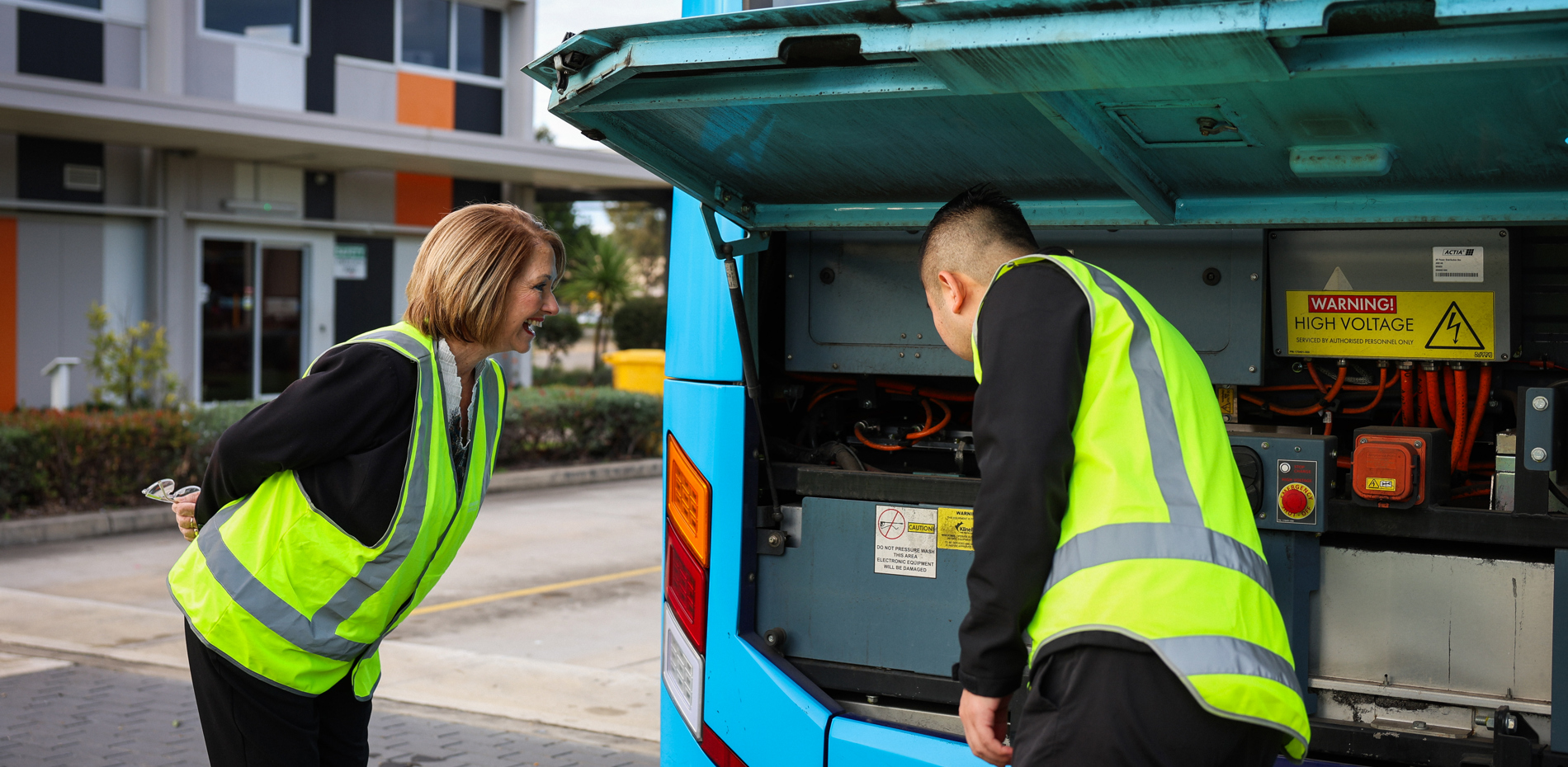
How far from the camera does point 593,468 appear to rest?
13.5m

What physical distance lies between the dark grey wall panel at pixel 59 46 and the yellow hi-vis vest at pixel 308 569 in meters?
13.6

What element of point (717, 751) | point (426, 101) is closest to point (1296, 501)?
point (717, 751)

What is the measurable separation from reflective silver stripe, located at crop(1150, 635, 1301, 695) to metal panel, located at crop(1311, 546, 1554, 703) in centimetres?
90

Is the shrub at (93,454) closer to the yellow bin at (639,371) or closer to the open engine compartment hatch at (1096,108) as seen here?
the yellow bin at (639,371)

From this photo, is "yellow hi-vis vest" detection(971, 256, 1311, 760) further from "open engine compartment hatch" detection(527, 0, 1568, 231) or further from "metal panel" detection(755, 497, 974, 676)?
"metal panel" detection(755, 497, 974, 676)

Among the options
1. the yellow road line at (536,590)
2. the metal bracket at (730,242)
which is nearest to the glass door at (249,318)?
the yellow road line at (536,590)

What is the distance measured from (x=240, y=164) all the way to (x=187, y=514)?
1431 centimetres

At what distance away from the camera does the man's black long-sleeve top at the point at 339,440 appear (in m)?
2.25

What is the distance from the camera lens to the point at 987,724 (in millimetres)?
1911

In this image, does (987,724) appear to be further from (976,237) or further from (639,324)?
(639,324)

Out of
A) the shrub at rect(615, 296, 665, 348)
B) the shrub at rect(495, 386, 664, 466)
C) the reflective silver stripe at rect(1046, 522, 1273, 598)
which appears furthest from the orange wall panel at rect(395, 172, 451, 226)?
the reflective silver stripe at rect(1046, 522, 1273, 598)

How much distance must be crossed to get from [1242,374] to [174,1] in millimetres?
14484

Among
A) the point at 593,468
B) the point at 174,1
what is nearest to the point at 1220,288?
the point at 593,468

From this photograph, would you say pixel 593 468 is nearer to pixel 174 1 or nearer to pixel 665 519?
pixel 174 1
